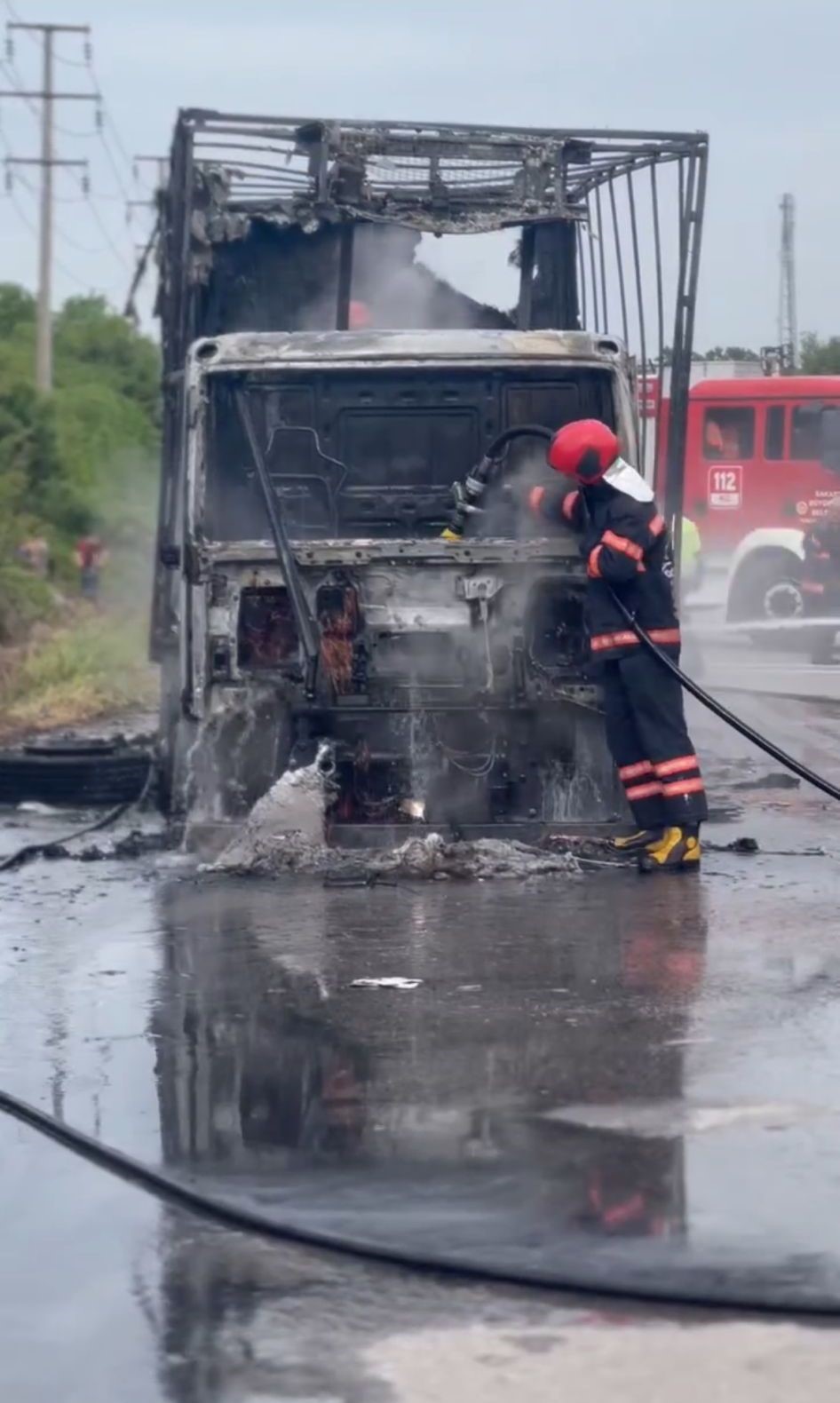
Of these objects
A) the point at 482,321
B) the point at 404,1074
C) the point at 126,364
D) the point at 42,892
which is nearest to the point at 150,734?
the point at 482,321

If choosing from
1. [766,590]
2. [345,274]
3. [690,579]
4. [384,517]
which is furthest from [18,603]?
[384,517]

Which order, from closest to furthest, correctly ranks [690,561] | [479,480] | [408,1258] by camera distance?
[408,1258]
[479,480]
[690,561]

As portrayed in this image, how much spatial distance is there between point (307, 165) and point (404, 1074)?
5.90 meters

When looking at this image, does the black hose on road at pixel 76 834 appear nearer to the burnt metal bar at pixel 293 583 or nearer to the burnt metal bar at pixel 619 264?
the burnt metal bar at pixel 293 583

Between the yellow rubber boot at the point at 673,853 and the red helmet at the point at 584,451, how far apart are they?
1.44 meters

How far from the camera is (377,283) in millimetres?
10945

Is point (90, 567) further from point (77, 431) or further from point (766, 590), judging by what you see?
point (766, 590)

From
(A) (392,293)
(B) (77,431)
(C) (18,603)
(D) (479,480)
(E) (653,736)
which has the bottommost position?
(E) (653,736)

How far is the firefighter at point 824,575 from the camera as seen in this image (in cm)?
2239

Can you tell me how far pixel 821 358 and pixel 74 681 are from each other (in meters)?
31.2

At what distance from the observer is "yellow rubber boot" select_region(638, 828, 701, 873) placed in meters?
8.76

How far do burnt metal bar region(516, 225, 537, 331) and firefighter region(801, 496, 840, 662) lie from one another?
37.8 ft

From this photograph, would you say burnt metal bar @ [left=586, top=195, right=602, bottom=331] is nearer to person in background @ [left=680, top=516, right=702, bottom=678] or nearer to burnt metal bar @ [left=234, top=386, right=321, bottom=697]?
burnt metal bar @ [left=234, top=386, right=321, bottom=697]

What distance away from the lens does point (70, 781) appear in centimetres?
1181
